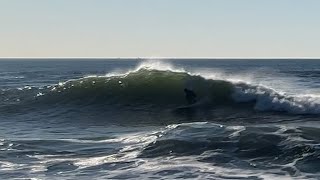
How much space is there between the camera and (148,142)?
14664 millimetres

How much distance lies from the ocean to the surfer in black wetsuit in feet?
0.50

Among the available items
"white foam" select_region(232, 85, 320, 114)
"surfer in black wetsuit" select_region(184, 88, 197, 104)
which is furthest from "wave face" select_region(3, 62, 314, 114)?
"surfer in black wetsuit" select_region(184, 88, 197, 104)

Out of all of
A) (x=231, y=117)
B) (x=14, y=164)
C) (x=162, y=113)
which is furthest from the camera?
(x=162, y=113)

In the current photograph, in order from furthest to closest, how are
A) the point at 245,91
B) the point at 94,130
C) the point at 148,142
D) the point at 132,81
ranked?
the point at 132,81 → the point at 245,91 → the point at 94,130 → the point at 148,142

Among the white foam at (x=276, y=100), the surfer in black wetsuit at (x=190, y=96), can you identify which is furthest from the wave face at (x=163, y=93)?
the surfer in black wetsuit at (x=190, y=96)

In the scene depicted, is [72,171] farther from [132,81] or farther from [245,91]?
[132,81]

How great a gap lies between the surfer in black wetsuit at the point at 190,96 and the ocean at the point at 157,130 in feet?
0.50

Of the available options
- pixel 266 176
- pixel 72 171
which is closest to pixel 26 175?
pixel 72 171

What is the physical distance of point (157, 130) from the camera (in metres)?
17.6

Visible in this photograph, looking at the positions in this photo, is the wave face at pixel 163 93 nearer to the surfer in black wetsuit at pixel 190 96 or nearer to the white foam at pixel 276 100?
the white foam at pixel 276 100

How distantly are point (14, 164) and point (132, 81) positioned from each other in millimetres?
15735

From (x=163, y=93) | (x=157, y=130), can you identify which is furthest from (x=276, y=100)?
(x=157, y=130)

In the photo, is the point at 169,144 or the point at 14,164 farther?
the point at 169,144

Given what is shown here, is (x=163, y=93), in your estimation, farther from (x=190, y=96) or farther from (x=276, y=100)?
(x=276, y=100)
